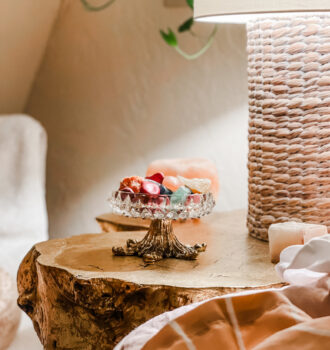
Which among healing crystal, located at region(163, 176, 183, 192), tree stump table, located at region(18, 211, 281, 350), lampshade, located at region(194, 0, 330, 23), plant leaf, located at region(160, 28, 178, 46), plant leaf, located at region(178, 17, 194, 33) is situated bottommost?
tree stump table, located at region(18, 211, 281, 350)

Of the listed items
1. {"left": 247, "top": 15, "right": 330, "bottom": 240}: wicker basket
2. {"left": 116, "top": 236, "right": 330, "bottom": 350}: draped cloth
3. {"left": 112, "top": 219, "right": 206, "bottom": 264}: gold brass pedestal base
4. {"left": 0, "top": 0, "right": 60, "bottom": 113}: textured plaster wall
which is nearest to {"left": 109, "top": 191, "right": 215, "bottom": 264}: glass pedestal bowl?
{"left": 112, "top": 219, "right": 206, "bottom": 264}: gold brass pedestal base

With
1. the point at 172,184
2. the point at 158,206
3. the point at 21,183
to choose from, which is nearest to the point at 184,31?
the point at 21,183

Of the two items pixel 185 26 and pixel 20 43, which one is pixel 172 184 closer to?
pixel 185 26

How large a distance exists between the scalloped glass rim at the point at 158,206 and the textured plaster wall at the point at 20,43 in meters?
0.93

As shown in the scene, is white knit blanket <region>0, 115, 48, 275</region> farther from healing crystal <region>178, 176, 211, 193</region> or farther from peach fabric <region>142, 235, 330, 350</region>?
peach fabric <region>142, 235, 330, 350</region>

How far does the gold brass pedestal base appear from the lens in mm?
906

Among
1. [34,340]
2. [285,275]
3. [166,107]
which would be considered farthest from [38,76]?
[285,275]

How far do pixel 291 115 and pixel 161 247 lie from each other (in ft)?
1.04

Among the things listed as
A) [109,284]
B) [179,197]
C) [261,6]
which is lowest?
[109,284]

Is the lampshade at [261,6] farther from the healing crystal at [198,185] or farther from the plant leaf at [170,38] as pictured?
the plant leaf at [170,38]

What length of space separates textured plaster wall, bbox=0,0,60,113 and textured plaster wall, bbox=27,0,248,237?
4 cm

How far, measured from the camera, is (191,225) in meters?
1.18

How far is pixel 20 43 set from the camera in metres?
1.71

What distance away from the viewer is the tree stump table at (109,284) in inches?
30.7
